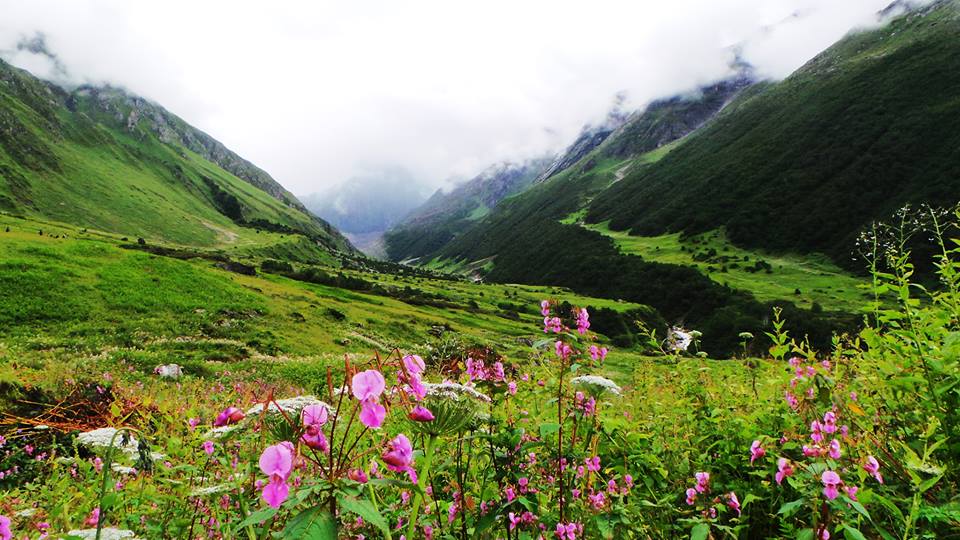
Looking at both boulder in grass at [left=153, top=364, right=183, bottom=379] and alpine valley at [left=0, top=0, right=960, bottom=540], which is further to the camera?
boulder in grass at [left=153, top=364, right=183, bottom=379]

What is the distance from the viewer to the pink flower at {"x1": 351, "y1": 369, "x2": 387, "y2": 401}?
5.87 ft

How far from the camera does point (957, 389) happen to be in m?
3.61

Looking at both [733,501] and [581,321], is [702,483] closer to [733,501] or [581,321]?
[733,501]

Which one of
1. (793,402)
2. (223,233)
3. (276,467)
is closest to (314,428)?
(276,467)

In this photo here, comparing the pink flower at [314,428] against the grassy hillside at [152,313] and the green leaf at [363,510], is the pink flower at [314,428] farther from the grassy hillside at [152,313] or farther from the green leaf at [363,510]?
the grassy hillside at [152,313]

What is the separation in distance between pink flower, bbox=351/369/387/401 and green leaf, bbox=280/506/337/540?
408 mm

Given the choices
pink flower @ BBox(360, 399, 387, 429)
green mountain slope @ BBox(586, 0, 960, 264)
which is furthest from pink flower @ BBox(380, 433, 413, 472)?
green mountain slope @ BBox(586, 0, 960, 264)

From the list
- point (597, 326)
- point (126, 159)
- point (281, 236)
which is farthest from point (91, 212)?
point (597, 326)

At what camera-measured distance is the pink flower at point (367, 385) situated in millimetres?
1789

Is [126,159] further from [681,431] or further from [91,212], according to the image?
[681,431]

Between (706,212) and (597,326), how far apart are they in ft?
320

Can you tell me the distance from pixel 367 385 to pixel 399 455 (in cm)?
37

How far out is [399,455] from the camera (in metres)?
1.96

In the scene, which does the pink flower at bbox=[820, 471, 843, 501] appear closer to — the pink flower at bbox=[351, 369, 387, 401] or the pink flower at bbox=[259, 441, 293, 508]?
the pink flower at bbox=[351, 369, 387, 401]
